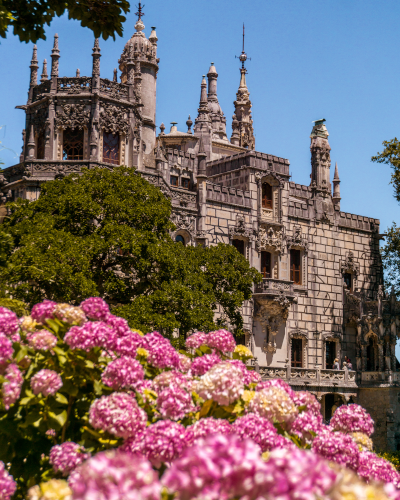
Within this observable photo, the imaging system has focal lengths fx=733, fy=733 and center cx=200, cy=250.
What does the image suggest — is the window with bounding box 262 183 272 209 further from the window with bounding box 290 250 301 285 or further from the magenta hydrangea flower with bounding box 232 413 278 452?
the magenta hydrangea flower with bounding box 232 413 278 452

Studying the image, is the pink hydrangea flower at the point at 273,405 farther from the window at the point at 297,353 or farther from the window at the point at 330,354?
the window at the point at 330,354

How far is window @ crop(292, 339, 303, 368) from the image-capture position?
41875 mm

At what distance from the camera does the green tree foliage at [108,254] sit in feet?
85.7

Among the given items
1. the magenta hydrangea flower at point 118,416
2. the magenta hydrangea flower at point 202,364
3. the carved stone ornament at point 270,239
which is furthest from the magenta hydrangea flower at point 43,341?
the carved stone ornament at point 270,239

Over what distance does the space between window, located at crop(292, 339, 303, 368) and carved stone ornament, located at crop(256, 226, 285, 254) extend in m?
5.30

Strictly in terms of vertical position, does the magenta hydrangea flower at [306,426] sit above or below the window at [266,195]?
below

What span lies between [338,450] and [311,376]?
3195cm

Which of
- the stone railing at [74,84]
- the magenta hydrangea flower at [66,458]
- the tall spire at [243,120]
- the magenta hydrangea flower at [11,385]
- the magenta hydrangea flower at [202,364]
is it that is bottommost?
the magenta hydrangea flower at [66,458]

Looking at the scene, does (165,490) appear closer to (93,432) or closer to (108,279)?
(93,432)

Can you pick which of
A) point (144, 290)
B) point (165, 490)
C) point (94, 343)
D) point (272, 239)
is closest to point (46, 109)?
point (144, 290)

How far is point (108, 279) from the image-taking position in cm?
2748

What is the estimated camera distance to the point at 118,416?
6785 mm

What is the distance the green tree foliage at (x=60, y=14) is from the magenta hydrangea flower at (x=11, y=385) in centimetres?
751

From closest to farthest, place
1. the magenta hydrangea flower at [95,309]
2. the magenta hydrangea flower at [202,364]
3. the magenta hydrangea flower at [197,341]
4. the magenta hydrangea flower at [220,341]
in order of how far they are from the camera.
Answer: the magenta hydrangea flower at [95,309], the magenta hydrangea flower at [202,364], the magenta hydrangea flower at [220,341], the magenta hydrangea flower at [197,341]
